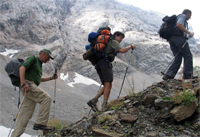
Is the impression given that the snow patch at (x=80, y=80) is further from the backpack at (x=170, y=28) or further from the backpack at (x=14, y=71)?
the backpack at (x=14, y=71)

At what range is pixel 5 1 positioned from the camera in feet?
159

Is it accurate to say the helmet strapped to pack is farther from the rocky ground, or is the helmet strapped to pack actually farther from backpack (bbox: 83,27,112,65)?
the rocky ground

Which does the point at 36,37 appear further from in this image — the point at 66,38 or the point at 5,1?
the point at 5,1

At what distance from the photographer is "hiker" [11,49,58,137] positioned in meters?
4.12

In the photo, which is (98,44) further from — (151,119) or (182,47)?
(182,47)

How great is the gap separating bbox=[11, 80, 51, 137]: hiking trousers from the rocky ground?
1.64 ft

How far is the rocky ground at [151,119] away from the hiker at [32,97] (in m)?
0.48

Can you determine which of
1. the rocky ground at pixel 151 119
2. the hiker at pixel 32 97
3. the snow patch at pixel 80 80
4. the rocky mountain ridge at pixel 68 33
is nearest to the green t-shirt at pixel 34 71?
the hiker at pixel 32 97

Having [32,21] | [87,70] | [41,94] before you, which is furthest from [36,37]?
[41,94]

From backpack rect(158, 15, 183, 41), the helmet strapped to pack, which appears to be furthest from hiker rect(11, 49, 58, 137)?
backpack rect(158, 15, 183, 41)

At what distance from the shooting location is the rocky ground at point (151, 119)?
3.11 metres

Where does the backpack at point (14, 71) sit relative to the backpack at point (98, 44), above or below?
below

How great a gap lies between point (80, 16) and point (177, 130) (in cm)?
6738

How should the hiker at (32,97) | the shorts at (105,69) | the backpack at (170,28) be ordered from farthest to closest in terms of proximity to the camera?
the backpack at (170,28)
the shorts at (105,69)
the hiker at (32,97)
